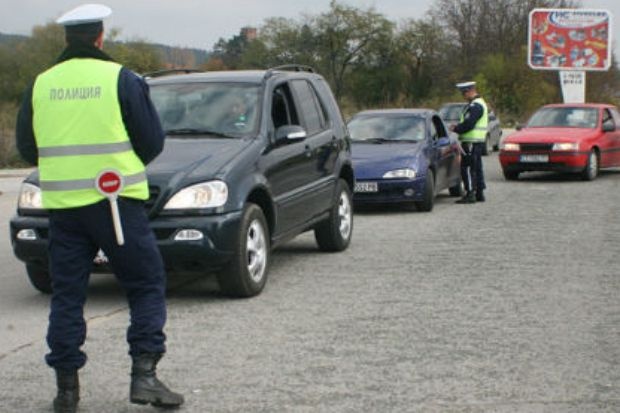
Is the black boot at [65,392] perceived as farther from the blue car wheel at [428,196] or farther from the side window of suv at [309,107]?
the blue car wheel at [428,196]

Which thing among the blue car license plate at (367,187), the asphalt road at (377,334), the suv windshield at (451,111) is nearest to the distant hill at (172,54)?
the suv windshield at (451,111)

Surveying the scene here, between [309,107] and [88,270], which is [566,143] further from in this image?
[88,270]

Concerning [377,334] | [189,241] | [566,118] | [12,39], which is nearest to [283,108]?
[189,241]

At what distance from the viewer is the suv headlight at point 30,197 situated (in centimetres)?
772

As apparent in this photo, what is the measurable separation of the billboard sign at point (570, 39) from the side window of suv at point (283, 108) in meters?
32.1

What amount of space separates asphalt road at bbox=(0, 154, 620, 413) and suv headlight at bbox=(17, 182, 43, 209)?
752mm

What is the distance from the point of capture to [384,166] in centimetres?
1413

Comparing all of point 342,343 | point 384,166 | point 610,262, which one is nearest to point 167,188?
point 342,343

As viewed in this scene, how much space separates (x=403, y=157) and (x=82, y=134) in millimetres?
9782

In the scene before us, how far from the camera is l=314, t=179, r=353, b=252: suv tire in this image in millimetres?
10156

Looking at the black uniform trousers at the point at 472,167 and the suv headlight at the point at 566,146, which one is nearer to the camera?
the black uniform trousers at the point at 472,167

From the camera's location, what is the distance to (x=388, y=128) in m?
15.6

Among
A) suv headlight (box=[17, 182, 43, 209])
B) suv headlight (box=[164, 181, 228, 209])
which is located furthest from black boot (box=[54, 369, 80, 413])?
suv headlight (box=[17, 182, 43, 209])

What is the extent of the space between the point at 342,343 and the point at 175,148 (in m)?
2.54
